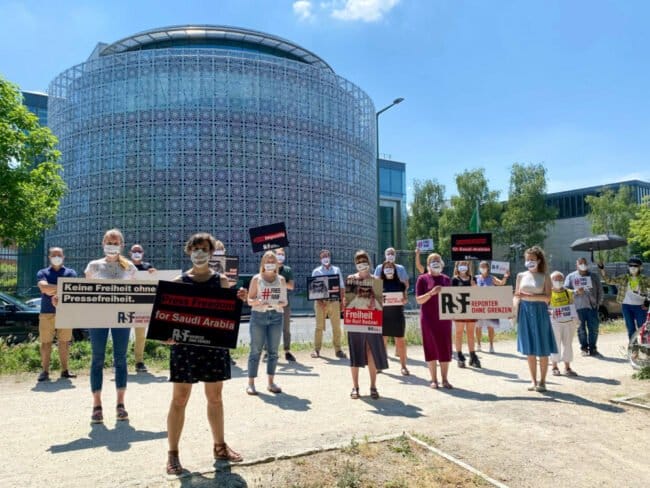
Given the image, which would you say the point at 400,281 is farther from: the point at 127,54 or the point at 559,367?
the point at 127,54

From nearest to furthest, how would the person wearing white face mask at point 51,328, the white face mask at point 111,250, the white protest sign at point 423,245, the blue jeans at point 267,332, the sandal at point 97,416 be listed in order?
the sandal at point 97,416 < the white face mask at point 111,250 < the blue jeans at point 267,332 < the person wearing white face mask at point 51,328 < the white protest sign at point 423,245

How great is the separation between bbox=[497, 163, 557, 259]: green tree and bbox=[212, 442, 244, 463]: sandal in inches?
1725

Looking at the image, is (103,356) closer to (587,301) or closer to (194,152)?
(587,301)

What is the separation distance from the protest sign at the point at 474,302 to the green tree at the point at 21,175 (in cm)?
1487

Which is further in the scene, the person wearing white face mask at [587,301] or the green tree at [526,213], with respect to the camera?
the green tree at [526,213]

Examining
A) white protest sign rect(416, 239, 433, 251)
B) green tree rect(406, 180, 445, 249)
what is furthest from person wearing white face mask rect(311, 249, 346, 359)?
green tree rect(406, 180, 445, 249)

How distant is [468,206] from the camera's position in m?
45.7

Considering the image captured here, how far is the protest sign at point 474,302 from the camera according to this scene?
6.88 metres

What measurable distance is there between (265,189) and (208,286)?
33429 millimetres

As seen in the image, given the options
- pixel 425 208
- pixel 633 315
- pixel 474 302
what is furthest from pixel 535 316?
pixel 425 208

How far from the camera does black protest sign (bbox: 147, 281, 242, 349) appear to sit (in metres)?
3.83

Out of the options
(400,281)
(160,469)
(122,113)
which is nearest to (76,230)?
(122,113)

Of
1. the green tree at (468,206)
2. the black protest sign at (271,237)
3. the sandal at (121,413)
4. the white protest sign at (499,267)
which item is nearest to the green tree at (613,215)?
the green tree at (468,206)

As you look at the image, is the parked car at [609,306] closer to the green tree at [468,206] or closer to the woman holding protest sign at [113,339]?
the woman holding protest sign at [113,339]
